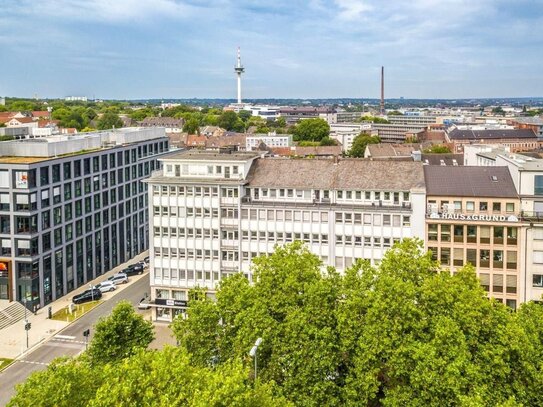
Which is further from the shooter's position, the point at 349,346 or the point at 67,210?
the point at 67,210

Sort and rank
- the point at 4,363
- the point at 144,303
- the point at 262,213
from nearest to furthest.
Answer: the point at 4,363 → the point at 262,213 → the point at 144,303

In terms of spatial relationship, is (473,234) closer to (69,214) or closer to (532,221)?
(532,221)

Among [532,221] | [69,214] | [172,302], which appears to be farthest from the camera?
[69,214]

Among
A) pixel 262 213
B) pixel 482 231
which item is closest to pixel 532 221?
pixel 482 231

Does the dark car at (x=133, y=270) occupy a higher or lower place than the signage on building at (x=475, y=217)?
lower

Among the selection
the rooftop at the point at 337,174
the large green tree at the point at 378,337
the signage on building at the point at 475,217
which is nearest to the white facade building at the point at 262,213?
the rooftop at the point at 337,174

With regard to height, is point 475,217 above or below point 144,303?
above

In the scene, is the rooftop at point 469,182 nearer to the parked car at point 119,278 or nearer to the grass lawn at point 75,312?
the grass lawn at point 75,312
